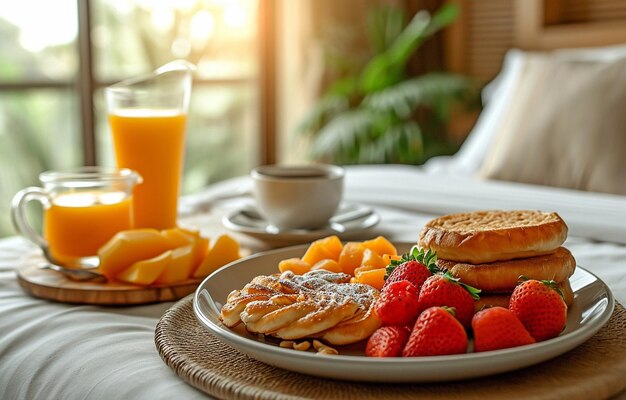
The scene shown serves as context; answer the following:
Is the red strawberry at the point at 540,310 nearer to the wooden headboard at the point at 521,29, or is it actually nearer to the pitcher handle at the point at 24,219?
the pitcher handle at the point at 24,219

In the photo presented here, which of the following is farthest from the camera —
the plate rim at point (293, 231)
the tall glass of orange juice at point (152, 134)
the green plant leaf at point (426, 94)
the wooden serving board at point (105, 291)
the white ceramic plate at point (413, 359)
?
the green plant leaf at point (426, 94)

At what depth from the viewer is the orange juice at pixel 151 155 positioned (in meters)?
1.62

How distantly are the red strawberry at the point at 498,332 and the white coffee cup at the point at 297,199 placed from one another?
0.78m

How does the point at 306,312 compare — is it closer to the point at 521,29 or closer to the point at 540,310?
the point at 540,310

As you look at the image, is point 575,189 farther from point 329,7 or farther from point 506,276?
point 329,7

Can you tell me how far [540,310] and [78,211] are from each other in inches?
35.2

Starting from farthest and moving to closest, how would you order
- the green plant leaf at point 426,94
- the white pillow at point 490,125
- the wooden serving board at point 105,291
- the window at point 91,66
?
the green plant leaf at point 426,94
the window at point 91,66
the white pillow at point 490,125
the wooden serving board at point 105,291

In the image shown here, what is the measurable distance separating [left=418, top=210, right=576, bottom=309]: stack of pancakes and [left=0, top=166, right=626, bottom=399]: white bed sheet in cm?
21

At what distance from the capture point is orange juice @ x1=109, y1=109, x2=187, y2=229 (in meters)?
1.62

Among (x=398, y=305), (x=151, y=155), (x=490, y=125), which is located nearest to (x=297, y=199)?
(x=151, y=155)

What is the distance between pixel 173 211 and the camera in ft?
5.43

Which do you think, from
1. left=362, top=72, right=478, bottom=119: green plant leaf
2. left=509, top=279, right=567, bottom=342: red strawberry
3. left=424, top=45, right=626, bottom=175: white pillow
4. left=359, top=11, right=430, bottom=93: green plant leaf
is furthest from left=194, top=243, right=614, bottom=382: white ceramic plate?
left=359, top=11, right=430, bottom=93: green plant leaf

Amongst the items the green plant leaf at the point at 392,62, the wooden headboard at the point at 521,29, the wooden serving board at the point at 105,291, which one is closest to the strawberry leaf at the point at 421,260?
the wooden serving board at the point at 105,291

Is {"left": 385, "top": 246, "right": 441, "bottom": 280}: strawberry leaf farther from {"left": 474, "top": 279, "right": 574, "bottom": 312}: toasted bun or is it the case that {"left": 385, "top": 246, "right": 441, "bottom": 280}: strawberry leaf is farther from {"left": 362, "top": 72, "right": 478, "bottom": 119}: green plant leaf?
{"left": 362, "top": 72, "right": 478, "bottom": 119}: green plant leaf
